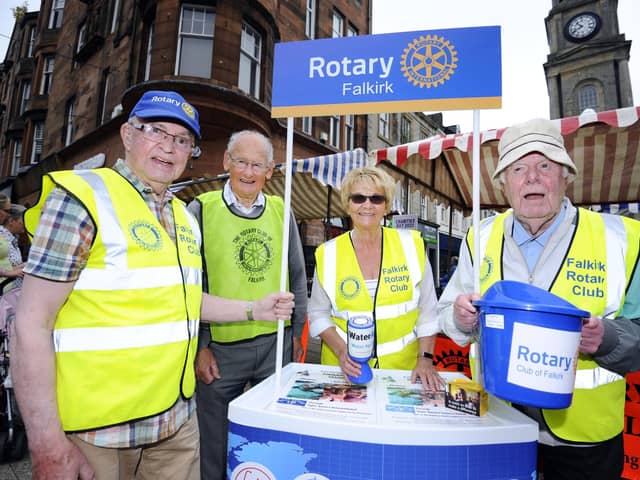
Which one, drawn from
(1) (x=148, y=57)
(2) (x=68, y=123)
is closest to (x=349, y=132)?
(1) (x=148, y=57)

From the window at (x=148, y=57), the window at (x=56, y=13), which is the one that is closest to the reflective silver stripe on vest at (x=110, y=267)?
the window at (x=148, y=57)

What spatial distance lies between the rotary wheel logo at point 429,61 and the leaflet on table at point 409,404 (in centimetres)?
124

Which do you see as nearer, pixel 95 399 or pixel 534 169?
pixel 95 399

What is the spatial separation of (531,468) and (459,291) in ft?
2.60

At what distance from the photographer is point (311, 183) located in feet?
24.6

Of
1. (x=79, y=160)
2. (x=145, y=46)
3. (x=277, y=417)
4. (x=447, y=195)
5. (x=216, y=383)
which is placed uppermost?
(x=145, y=46)

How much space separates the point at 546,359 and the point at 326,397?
0.76 metres

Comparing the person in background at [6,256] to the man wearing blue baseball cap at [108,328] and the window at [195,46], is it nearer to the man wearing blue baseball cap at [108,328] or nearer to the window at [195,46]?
the man wearing blue baseball cap at [108,328]

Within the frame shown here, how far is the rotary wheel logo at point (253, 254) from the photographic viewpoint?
237 centimetres

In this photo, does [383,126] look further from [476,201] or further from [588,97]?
[588,97]

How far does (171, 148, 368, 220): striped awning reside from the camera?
5648mm

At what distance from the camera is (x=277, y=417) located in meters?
1.18

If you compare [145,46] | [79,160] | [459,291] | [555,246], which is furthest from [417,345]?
[79,160]

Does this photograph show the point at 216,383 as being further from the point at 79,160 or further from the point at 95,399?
the point at 79,160
